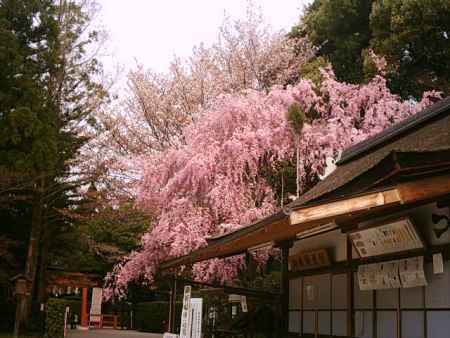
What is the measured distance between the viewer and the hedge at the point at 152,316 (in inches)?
912

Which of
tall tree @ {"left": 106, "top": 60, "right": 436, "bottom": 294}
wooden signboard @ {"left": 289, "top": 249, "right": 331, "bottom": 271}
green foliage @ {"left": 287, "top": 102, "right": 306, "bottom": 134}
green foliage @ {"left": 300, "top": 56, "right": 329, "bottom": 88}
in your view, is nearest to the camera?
wooden signboard @ {"left": 289, "top": 249, "right": 331, "bottom": 271}

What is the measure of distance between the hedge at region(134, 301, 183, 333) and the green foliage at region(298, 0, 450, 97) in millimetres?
11273

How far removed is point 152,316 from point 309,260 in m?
17.2

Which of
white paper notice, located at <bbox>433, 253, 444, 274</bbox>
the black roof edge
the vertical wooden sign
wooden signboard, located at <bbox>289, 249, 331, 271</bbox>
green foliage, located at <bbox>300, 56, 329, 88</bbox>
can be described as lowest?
the vertical wooden sign

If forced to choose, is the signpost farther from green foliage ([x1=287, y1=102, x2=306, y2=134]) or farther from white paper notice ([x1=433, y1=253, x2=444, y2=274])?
green foliage ([x1=287, y1=102, x2=306, y2=134])

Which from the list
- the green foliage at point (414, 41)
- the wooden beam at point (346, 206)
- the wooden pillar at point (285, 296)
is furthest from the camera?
the green foliage at point (414, 41)

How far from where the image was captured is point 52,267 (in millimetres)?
23172

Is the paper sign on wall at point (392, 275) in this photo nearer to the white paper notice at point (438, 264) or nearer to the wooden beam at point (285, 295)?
the white paper notice at point (438, 264)

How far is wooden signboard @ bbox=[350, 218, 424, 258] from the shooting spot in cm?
586

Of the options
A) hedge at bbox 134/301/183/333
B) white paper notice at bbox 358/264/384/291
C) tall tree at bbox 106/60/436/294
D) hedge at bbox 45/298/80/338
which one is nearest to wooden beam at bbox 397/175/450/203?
white paper notice at bbox 358/264/384/291

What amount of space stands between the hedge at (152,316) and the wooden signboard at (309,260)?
Result: 14.7 m

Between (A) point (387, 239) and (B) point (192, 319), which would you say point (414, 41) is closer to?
(A) point (387, 239)

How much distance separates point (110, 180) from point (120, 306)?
10315mm

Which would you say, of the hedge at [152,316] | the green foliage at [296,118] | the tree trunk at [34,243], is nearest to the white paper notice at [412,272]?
the green foliage at [296,118]
